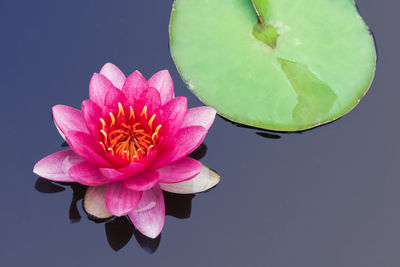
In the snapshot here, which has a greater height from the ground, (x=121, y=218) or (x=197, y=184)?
(x=197, y=184)

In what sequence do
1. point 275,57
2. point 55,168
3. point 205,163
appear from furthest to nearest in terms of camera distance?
point 275,57 < point 205,163 < point 55,168

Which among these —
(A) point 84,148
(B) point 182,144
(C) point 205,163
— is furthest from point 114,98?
(C) point 205,163

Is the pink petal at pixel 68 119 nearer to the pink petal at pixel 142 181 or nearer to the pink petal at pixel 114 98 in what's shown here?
the pink petal at pixel 114 98

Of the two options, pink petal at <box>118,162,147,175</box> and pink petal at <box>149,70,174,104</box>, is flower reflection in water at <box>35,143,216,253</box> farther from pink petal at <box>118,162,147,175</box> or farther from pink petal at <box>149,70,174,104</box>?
pink petal at <box>149,70,174,104</box>

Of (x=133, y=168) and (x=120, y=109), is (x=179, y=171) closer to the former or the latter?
(x=133, y=168)

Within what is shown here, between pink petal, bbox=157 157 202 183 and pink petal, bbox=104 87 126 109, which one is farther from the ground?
pink petal, bbox=104 87 126 109

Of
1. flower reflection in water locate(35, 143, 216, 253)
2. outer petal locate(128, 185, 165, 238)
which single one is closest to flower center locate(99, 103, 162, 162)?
outer petal locate(128, 185, 165, 238)

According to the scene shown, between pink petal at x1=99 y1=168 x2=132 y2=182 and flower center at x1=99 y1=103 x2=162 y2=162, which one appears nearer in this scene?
pink petal at x1=99 y1=168 x2=132 y2=182
